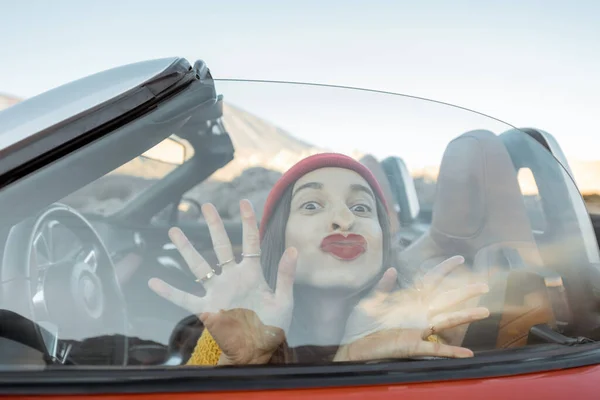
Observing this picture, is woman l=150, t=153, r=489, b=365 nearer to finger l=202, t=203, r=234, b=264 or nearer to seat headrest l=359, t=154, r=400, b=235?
finger l=202, t=203, r=234, b=264

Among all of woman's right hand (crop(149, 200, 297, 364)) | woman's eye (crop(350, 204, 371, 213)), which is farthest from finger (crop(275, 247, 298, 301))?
woman's eye (crop(350, 204, 371, 213))

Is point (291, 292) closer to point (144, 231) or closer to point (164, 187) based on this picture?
point (144, 231)

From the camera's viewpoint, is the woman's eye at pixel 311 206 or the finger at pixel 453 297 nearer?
the finger at pixel 453 297

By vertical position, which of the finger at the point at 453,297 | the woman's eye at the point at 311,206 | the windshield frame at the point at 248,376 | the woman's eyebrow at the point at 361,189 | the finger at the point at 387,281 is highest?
the woman's eyebrow at the point at 361,189

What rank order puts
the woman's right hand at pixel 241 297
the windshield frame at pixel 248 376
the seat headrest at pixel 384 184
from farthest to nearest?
the seat headrest at pixel 384 184
the woman's right hand at pixel 241 297
the windshield frame at pixel 248 376

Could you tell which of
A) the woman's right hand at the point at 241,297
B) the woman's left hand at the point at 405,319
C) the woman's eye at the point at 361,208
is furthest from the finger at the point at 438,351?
the woman's eye at the point at 361,208

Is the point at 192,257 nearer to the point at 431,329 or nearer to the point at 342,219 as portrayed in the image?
the point at 342,219

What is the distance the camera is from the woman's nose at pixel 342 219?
51.2 inches

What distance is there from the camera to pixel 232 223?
1.26 m

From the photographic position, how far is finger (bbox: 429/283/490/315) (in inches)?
47.6

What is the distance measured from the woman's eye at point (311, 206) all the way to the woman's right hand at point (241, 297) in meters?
0.16

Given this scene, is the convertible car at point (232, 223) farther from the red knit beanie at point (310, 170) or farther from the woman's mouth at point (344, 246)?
Result: the woman's mouth at point (344, 246)

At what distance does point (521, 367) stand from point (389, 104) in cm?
80

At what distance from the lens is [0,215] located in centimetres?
106
